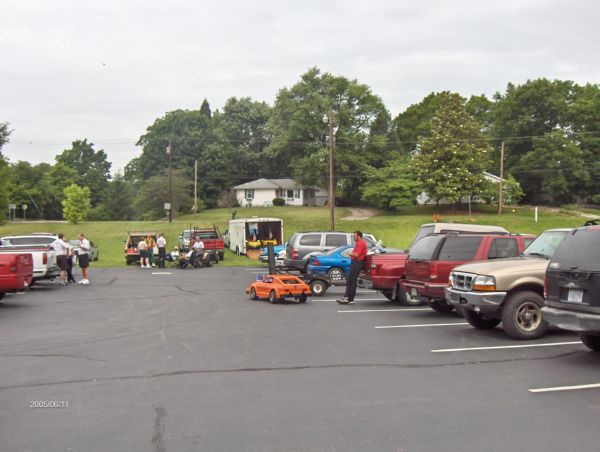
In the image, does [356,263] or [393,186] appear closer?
[356,263]

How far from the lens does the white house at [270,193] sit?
85750 mm

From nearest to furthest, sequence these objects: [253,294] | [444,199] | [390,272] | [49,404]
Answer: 1. [49,404]
2. [390,272]
3. [253,294]
4. [444,199]

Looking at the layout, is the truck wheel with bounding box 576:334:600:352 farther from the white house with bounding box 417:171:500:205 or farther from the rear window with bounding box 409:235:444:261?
the white house with bounding box 417:171:500:205

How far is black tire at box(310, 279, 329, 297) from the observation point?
1850cm

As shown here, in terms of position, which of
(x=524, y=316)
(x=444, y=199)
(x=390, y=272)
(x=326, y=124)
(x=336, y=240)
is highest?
(x=326, y=124)

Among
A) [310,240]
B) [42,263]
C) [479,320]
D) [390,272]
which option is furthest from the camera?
[310,240]

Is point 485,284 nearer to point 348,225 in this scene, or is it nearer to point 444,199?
point 348,225

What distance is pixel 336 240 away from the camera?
24.5 metres

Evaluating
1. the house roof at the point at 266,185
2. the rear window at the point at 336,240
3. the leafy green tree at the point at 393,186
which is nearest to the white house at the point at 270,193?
the house roof at the point at 266,185

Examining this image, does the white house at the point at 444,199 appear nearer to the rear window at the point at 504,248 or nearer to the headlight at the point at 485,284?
the rear window at the point at 504,248

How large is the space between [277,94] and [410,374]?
7349 centimetres

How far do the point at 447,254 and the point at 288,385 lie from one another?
21.5ft

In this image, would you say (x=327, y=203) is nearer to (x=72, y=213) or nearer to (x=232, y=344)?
(x=72, y=213)

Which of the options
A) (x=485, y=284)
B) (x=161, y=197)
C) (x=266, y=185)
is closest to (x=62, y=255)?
(x=485, y=284)
